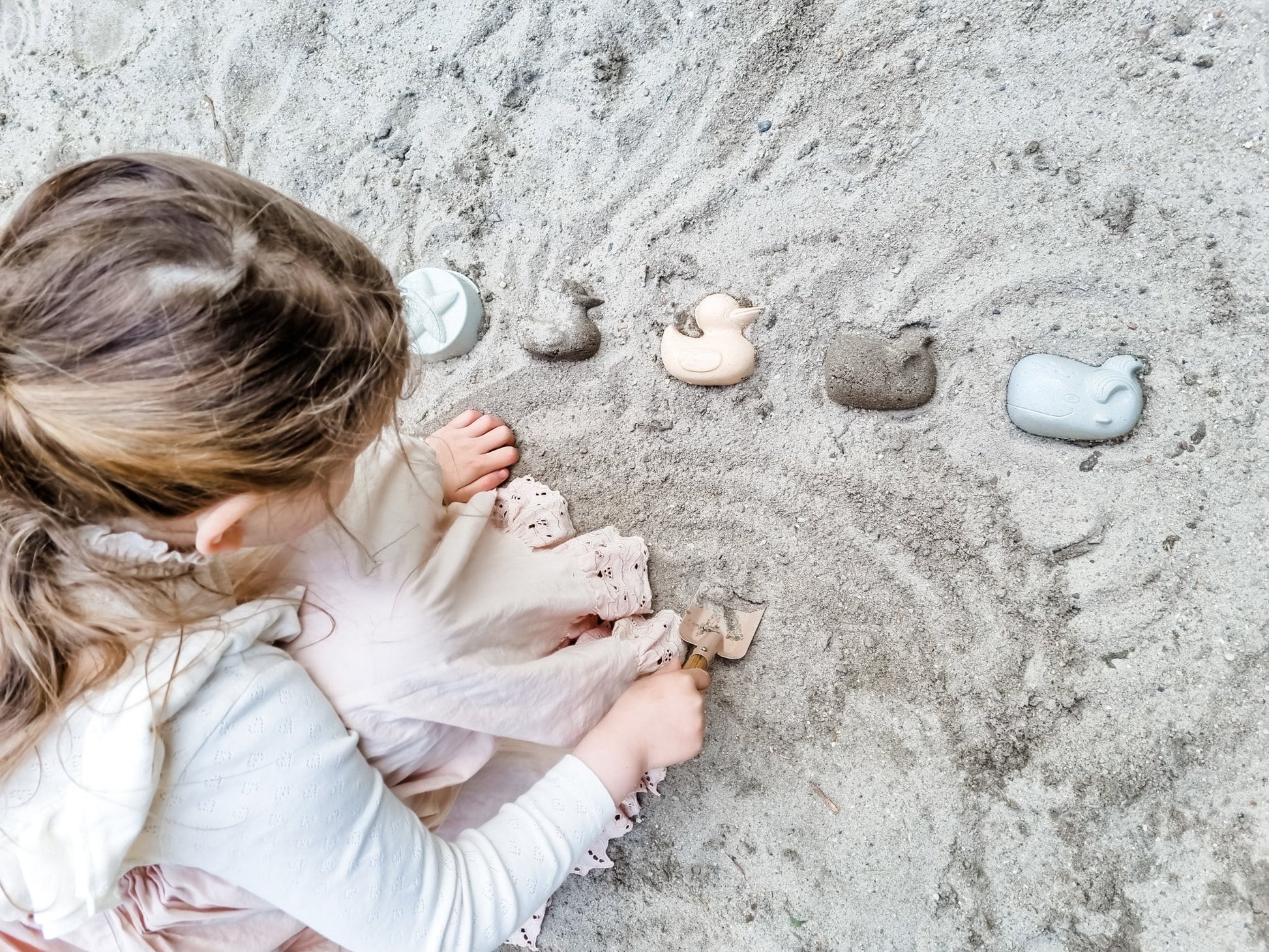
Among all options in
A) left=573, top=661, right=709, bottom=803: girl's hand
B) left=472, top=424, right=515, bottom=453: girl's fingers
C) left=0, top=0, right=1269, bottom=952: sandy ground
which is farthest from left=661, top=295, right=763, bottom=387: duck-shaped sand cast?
left=573, top=661, right=709, bottom=803: girl's hand

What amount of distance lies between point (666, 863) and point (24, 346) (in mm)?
894

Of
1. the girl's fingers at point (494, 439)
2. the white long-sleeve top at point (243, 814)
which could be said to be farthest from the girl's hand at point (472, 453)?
the white long-sleeve top at point (243, 814)

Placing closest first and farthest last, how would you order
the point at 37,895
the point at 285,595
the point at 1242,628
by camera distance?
1. the point at 37,895
2. the point at 285,595
3. the point at 1242,628

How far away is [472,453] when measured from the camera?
1.12 meters

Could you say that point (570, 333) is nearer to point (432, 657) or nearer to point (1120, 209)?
point (432, 657)

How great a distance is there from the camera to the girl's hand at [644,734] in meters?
0.88

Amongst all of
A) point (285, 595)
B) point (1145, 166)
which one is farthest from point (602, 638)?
point (1145, 166)

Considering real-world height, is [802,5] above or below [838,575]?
above

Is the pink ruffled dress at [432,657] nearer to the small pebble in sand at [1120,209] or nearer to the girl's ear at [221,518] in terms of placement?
the girl's ear at [221,518]

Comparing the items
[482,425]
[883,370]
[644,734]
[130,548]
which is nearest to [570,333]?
[482,425]

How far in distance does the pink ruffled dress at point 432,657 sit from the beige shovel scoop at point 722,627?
33mm

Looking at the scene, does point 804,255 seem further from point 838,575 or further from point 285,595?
point 285,595

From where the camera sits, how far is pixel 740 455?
1.08 m

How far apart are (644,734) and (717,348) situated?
0.47 meters
